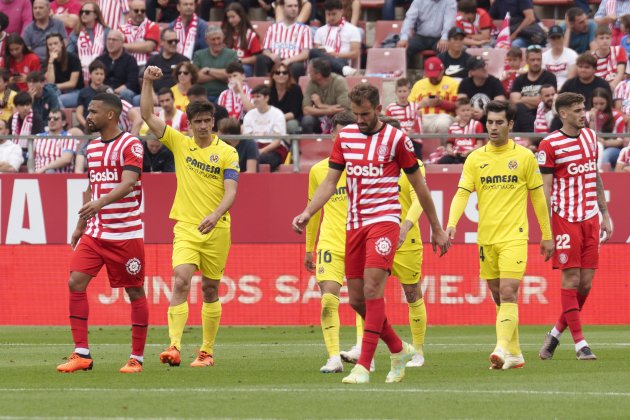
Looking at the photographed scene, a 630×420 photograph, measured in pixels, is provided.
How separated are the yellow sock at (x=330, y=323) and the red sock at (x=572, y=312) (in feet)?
8.05

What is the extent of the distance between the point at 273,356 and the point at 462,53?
363 inches

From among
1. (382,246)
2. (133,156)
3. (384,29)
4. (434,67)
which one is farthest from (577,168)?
(384,29)

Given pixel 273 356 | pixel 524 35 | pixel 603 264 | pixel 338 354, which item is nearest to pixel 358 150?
pixel 338 354

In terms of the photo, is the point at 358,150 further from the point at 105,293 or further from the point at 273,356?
the point at 105,293

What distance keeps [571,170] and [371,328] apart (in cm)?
355

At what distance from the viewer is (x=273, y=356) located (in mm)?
13289

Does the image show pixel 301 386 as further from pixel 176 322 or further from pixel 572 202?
pixel 572 202

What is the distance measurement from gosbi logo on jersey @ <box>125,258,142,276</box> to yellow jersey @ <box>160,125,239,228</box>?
0.91 meters

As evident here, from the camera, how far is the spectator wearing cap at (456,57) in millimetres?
21016

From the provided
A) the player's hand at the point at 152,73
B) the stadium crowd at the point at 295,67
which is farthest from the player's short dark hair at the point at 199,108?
the stadium crowd at the point at 295,67

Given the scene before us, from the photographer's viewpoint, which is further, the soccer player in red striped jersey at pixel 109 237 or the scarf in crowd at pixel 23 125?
the scarf in crowd at pixel 23 125

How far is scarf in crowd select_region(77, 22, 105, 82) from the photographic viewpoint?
22.9m

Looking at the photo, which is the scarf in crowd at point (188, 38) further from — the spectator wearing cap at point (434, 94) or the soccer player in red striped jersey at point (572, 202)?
the soccer player in red striped jersey at point (572, 202)

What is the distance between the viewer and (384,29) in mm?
23406
